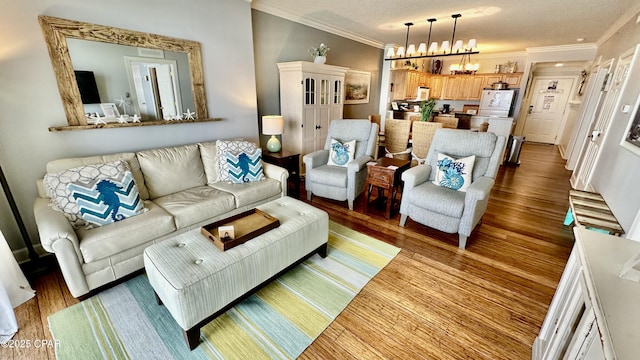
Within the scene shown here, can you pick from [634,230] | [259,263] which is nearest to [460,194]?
[634,230]

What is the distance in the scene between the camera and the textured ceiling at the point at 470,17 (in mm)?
3129

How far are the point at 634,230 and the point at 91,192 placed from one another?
3.79m

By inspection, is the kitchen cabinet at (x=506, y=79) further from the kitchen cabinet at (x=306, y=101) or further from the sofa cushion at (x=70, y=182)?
the sofa cushion at (x=70, y=182)

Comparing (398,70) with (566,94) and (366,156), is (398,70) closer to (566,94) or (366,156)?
(366,156)

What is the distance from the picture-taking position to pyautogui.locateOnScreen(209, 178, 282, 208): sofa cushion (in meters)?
2.48

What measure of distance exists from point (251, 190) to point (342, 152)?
4.10ft

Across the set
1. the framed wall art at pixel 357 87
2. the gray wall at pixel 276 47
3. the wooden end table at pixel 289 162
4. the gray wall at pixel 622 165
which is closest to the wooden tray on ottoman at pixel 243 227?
the wooden end table at pixel 289 162

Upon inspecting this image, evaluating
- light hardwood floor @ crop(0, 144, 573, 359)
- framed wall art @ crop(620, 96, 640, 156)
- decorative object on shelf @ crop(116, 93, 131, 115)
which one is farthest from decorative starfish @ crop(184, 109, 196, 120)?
framed wall art @ crop(620, 96, 640, 156)

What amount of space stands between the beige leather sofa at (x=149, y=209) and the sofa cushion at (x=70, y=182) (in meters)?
0.06

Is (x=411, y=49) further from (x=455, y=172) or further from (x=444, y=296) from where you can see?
(x=444, y=296)

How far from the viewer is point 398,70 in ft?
19.9

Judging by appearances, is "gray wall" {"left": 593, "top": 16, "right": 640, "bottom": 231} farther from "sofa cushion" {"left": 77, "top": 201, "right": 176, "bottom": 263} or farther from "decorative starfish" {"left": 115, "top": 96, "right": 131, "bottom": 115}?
"decorative starfish" {"left": 115, "top": 96, "right": 131, "bottom": 115}

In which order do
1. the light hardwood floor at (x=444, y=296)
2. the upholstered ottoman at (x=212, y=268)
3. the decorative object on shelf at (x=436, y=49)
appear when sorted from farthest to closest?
1. the decorative object on shelf at (x=436, y=49)
2. the light hardwood floor at (x=444, y=296)
3. the upholstered ottoman at (x=212, y=268)

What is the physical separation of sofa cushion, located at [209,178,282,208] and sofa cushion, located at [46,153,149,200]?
612mm
